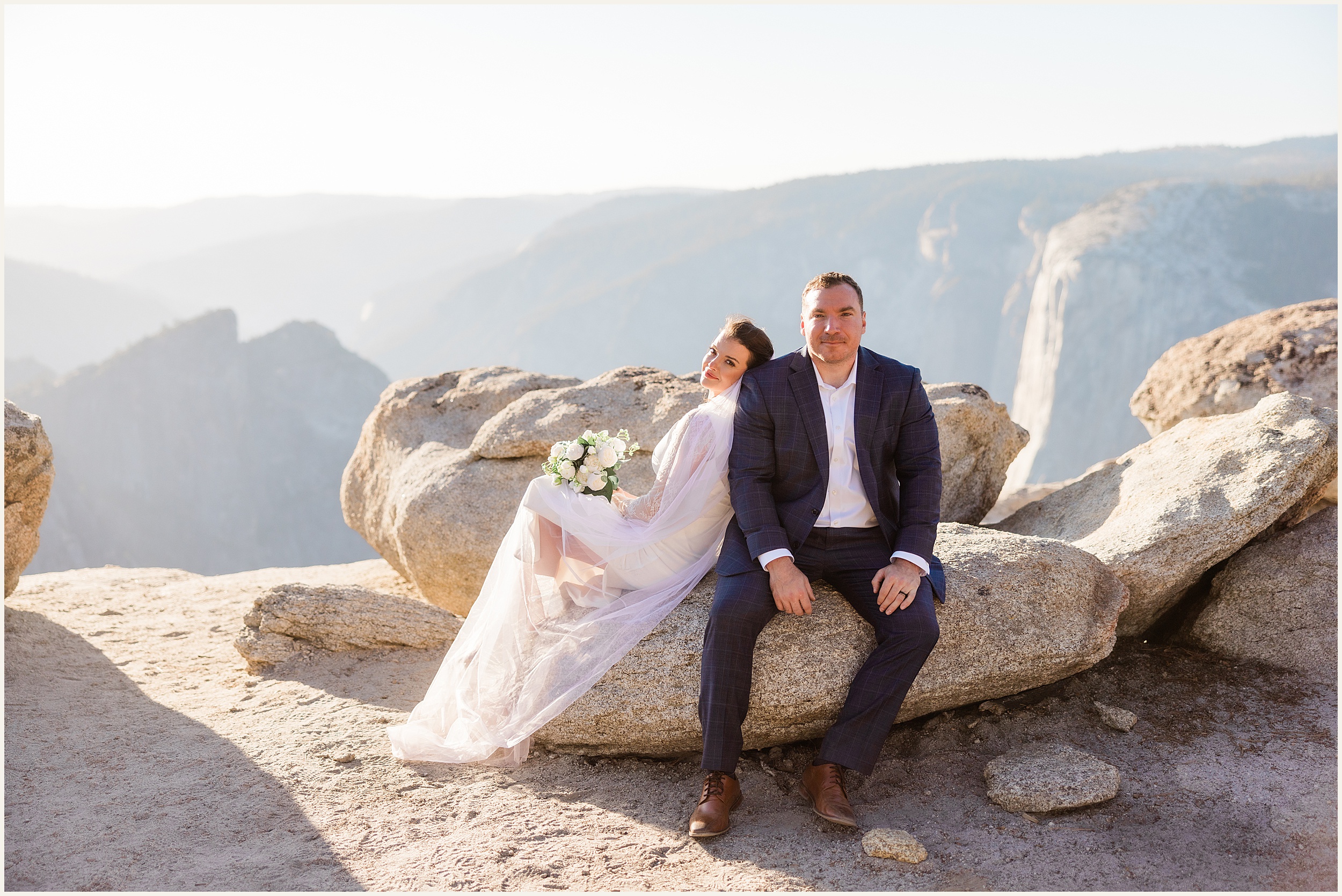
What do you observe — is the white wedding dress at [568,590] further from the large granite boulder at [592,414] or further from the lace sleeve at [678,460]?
the large granite boulder at [592,414]

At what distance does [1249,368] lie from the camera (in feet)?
24.7

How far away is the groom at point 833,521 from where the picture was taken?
3.80 m

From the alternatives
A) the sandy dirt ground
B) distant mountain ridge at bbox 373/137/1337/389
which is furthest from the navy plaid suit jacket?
distant mountain ridge at bbox 373/137/1337/389

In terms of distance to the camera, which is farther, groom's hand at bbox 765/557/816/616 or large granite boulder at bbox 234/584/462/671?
large granite boulder at bbox 234/584/462/671

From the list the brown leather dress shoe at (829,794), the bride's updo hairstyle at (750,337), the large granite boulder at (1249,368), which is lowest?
the brown leather dress shoe at (829,794)

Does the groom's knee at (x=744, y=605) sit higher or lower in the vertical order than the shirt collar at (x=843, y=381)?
lower

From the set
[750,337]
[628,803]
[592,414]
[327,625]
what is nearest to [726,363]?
[750,337]

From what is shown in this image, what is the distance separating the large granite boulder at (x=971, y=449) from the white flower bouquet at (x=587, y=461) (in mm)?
3013

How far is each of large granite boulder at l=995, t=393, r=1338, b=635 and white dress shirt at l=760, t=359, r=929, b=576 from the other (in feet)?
5.55

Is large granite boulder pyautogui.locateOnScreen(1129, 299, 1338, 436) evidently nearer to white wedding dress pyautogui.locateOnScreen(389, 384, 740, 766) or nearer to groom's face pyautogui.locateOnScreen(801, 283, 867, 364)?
groom's face pyautogui.locateOnScreen(801, 283, 867, 364)

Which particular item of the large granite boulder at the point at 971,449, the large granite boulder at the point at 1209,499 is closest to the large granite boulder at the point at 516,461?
the large granite boulder at the point at 971,449

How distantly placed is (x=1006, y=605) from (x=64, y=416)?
206ft

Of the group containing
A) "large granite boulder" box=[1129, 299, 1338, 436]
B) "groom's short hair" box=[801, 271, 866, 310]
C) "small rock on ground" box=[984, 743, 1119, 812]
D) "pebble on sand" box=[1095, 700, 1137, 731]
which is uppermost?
"groom's short hair" box=[801, 271, 866, 310]

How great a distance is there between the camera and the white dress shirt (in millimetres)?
4156
